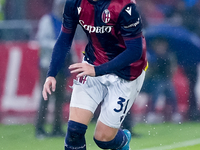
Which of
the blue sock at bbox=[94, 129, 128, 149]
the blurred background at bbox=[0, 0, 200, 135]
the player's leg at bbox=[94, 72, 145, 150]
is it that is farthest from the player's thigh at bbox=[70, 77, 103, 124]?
the blurred background at bbox=[0, 0, 200, 135]

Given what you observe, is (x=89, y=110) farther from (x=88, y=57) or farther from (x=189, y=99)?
(x=189, y=99)

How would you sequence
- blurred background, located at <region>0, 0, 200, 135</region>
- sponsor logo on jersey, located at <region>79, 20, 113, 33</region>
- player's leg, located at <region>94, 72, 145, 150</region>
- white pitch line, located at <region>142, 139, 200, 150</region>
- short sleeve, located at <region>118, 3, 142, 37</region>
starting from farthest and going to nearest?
blurred background, located at <region>0, 0, 200, 135</region>, white pitch line, located at <region>142, 139, 200, 150</region>, player's leg, located at <region>94, 72, 145, 150</region>, sponsor logo on jersey, located at <region>79, 20, 113, 33</region>, short sleeve, located at <region>118, 3, 142, 37</region>

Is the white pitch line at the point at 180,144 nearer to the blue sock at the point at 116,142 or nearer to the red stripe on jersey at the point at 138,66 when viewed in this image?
the blue sock at the point at 116,142

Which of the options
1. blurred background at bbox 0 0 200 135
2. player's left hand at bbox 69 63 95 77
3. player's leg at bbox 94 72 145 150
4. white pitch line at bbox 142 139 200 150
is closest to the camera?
player's left hand at bbox 69 63 95 77

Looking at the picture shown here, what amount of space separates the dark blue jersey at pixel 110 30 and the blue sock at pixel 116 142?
→ 1.86 ft

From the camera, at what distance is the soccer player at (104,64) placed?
3.36 meters

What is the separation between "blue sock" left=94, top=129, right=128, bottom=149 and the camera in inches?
147

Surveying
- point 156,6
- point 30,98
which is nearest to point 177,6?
point 156,6

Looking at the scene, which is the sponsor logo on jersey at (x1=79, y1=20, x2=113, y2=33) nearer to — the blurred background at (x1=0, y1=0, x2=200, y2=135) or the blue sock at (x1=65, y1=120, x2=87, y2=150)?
the blue sock at (x1=65, y1=120, x2=87, y2=150)

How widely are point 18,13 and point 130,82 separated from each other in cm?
322

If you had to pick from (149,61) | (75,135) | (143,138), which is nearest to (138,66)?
(75,135)

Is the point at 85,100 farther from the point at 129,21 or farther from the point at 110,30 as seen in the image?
the point at 129,21

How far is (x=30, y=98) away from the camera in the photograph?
5910mm

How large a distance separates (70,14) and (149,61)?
2940mm
